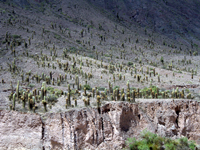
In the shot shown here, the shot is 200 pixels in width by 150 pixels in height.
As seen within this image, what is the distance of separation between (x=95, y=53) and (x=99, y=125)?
3161 centimetres

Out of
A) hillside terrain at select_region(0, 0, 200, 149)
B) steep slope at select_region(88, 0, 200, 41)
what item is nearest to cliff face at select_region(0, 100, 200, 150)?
hillside terrain at select_region(0, 0, 200, 149)

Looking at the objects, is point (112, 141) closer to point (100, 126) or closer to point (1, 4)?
point (100, 126)

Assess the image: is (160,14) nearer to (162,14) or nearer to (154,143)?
(162,14)

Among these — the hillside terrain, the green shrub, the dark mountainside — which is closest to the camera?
the green shrub

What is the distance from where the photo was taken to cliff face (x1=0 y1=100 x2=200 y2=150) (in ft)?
55.0

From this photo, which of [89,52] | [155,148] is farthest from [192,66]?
[155,148]

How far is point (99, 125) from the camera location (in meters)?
19.2

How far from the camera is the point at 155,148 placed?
1842 centimetres

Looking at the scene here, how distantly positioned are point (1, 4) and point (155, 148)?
179 ft

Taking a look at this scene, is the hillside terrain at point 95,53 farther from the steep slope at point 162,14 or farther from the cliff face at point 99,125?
the cliff face at point 99,125

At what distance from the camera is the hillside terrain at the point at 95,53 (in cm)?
2299

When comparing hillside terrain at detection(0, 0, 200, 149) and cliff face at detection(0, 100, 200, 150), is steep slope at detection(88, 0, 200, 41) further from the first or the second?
cliff face at detection(0, 100, 200, 150)

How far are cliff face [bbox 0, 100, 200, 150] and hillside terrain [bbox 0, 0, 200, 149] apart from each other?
0.60 meters

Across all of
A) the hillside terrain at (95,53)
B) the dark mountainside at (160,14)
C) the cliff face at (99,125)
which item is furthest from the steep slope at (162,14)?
the cliff face at (99,125)
